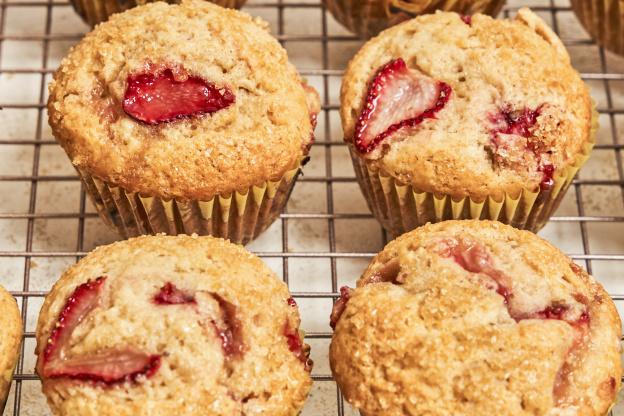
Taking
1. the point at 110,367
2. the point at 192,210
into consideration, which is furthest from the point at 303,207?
the point at 110,367

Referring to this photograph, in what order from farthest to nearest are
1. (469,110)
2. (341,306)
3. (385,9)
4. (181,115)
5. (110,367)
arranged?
(385,9)
(469,110)
(181,115)
(341,306)
(110,367)

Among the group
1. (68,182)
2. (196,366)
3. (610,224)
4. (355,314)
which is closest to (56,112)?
(68,182)

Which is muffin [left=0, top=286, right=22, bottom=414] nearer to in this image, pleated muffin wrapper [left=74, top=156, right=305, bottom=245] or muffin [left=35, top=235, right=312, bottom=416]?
muffin [left=35, top=235, right=312, bottom=416]

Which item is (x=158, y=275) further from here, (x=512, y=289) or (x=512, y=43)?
(x=512, y=43)

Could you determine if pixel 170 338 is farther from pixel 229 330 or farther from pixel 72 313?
pixel 72 313

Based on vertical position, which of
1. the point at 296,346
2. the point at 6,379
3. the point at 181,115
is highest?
the point at 181,115

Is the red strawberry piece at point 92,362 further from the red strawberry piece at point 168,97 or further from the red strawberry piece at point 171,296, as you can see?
the red strawberry piece at point 168,97
